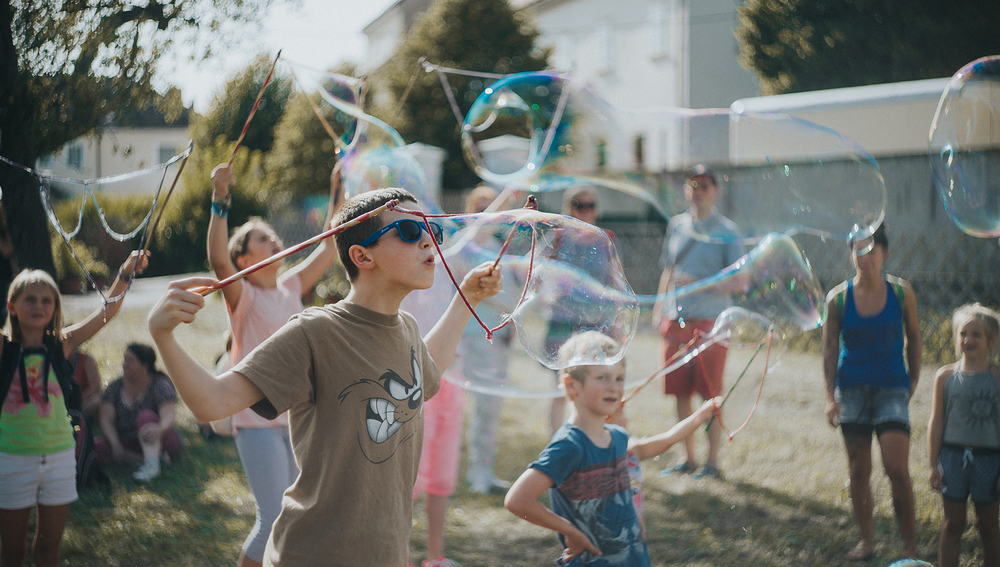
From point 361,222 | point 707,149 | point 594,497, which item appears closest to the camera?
point 361,222

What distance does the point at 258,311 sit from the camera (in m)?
3.00

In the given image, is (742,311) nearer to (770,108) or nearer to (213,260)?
(213,260)

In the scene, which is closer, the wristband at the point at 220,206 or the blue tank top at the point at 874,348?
the wristband at the point at 220,206

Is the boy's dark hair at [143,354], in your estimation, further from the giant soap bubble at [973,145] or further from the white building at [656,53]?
the white building at [656,53]

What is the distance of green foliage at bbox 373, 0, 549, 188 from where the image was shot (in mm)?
18312

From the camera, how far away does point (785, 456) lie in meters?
4.99

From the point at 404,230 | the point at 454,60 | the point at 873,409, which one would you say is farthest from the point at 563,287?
the point at 454,60

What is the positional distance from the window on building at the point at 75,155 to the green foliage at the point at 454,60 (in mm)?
14284

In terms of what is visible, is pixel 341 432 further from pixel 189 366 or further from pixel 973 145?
pixel 973 145

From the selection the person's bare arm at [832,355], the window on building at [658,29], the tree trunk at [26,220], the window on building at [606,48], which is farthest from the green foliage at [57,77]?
the window on building at [606,48]

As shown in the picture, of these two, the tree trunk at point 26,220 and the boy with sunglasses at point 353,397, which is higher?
the tree trunk at point 26,220

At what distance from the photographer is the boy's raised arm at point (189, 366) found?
150 cm

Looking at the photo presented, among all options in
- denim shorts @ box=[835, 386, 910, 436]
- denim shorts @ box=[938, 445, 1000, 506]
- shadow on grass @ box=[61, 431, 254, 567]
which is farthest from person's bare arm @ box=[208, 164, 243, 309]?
denim shorts @ box=[938, 445, 1000, 506]

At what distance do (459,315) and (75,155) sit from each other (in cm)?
288
